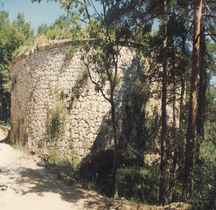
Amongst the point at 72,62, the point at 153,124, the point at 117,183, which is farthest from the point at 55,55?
the point at 117,183

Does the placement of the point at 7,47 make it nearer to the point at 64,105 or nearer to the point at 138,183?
the point at 64,105

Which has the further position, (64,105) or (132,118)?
(64,105)

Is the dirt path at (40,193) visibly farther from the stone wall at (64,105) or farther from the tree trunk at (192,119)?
the stone wall at (64,105)

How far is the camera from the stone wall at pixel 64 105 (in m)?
9.30

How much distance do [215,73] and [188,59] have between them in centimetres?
394

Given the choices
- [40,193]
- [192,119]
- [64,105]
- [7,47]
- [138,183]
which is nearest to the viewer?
[40,193]

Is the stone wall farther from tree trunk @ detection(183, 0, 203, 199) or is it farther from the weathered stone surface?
tree trunk @ detection(183, 0, 203, 199)

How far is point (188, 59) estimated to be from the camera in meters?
8.61

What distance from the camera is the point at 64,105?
9.76m

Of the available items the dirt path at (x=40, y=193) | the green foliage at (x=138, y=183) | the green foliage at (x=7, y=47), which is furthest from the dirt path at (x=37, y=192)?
the green foliage at (x=7, y=47)

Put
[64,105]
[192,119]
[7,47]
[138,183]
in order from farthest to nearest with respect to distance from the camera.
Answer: [7,47], [64,105], [192,119], [138,183]

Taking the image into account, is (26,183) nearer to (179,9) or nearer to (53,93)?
(53,93)

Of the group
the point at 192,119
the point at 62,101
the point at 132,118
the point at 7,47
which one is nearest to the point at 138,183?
the point at 192,119

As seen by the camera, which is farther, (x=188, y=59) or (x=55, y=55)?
(x=55, y=55)
